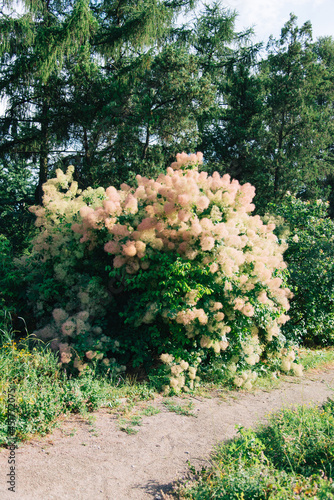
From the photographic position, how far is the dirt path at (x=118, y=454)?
9.69 feet

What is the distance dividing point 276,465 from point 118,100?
11352 mm

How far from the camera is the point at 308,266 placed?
771cm

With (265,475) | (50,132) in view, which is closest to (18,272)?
(265,475)

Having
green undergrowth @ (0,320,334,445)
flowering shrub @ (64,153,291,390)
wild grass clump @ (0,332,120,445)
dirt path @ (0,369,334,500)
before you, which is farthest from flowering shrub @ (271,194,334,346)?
wild grass clump @ (0,332,120,445)

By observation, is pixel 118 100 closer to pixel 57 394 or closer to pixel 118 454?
pixel 57 394

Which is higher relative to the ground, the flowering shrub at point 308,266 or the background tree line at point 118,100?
the background tree line at point 118,100

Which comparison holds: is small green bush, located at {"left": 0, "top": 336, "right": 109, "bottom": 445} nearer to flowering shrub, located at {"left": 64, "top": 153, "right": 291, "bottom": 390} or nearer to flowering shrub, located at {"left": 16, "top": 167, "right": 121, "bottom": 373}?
flowering shrub, located at {"left": 16, "top": 167, "right": 121, "bottom": 373}

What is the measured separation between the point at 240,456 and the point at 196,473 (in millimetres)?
378

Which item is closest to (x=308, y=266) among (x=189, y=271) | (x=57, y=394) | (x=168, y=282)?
(x=189, y=271)

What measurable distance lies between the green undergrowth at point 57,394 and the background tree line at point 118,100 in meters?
8.08

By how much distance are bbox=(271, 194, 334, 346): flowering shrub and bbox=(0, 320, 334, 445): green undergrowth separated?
3.16 metres

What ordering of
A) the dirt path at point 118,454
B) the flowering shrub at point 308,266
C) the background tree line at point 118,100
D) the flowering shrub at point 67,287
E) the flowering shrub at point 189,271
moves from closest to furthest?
the dirt path at point 118,454 < the flowering shrub at point 189,271 < the flowering shrub at point 67,287 < the flowering shrub at point 308,266 < the background tree line at point 118,100

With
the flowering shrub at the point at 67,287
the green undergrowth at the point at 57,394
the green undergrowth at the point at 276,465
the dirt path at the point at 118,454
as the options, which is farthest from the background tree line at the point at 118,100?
the green undergrowth at the point at 276,465

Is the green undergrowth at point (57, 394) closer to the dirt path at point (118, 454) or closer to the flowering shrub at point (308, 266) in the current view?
the dirt path at point (118, 454)
